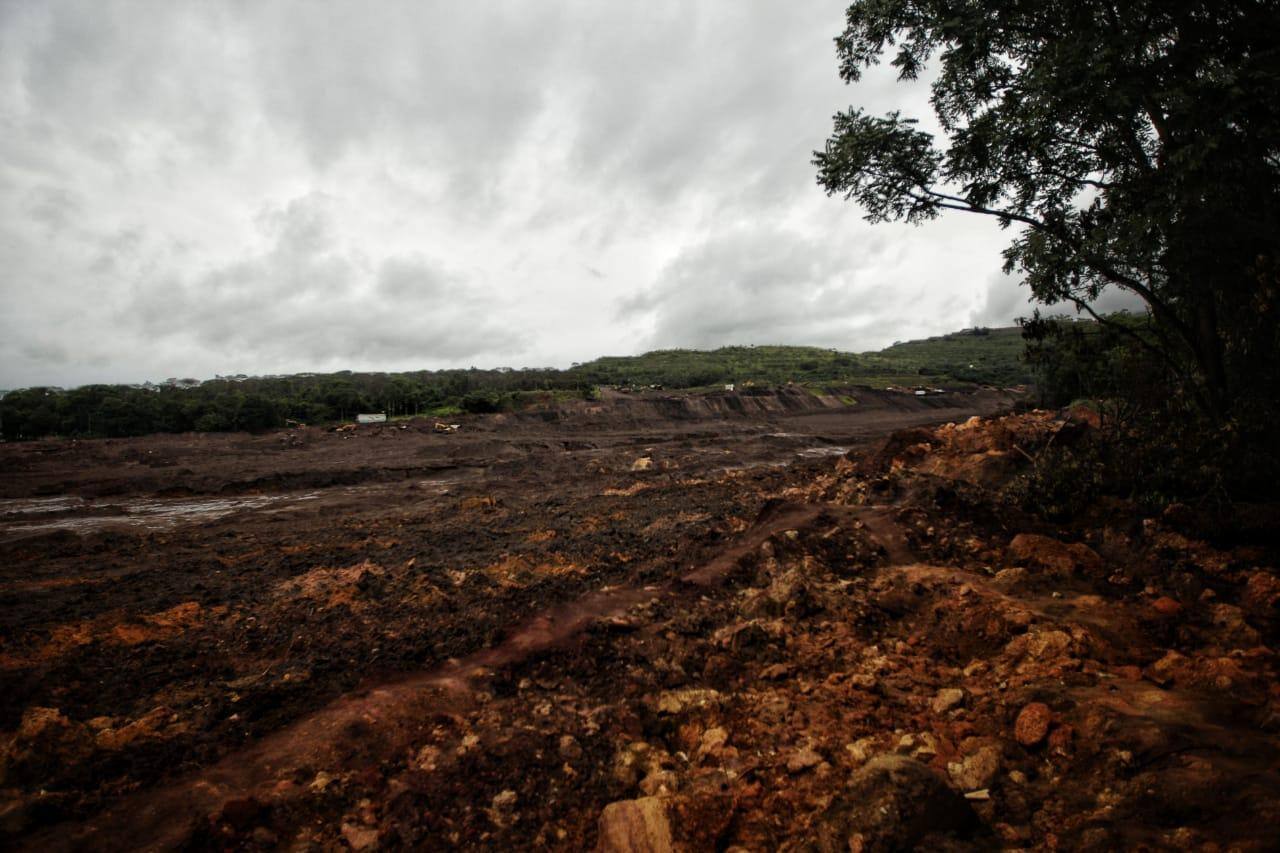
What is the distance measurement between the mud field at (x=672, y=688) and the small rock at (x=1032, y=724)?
2cm

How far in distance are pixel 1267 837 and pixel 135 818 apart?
241 inches

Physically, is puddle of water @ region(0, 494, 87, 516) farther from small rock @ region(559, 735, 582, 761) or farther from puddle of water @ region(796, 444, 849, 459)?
puddle of water @ region(796, 444, 849, 459)

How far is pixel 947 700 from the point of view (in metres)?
3.89

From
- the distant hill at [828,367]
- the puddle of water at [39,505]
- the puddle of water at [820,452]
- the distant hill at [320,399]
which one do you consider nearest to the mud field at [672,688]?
the puddle of water at [39,505]

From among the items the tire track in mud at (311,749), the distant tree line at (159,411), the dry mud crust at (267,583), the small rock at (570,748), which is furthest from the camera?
the distant tree line at (159,411)

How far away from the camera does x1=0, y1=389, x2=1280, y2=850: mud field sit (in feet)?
9.62

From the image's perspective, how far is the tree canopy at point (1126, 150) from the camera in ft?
14.5

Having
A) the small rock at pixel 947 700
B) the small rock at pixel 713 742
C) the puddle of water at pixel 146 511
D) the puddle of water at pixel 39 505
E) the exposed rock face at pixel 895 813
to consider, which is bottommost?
the small rock at pixel 713 742

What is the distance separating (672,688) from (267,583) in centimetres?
756

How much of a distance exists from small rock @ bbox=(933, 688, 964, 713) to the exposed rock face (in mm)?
1240

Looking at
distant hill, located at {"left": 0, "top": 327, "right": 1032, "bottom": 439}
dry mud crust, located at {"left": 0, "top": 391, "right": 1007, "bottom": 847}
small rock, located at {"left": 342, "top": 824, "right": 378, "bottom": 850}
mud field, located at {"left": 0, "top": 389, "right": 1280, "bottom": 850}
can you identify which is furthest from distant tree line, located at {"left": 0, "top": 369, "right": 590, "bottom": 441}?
small rock, located at {"left": 342, "top": 824, "right": 378, "bottom": 850}

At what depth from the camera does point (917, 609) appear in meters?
5.62

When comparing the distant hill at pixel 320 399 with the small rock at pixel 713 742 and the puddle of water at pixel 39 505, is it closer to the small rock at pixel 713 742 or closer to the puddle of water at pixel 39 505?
the puddle of water at pixel 39 505

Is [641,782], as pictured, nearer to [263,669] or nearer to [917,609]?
[917,609]
